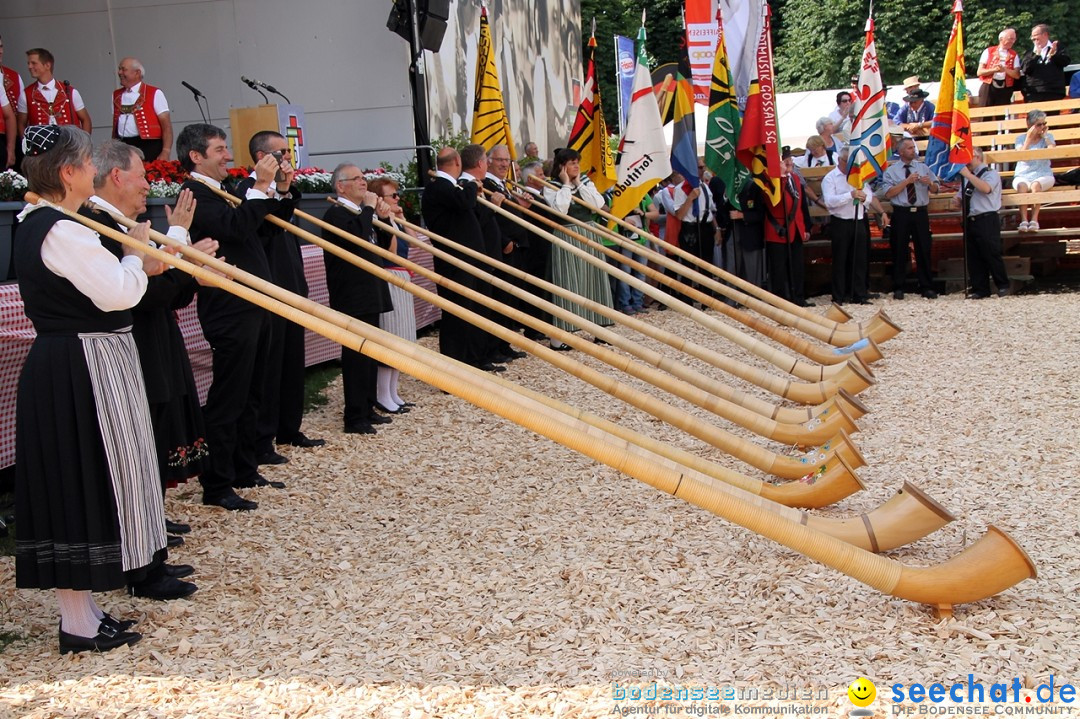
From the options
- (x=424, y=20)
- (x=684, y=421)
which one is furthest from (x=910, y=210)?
(x=684, y=421)

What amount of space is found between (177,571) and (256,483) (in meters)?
1.46

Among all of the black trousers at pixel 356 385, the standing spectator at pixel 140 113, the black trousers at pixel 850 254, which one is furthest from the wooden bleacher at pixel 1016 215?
the black trousers at pixel 356 385

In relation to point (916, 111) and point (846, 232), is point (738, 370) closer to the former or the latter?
point (846, 232)

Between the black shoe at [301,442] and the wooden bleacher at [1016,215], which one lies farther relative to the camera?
the wooden bleacher at [1016,215]

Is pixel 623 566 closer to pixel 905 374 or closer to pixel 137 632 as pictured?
pixel 137 632

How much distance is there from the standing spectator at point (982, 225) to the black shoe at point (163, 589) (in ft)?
34.7

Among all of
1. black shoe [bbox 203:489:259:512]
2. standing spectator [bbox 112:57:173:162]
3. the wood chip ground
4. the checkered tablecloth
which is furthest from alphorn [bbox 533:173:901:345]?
standing spectator [bbox 112:57:173:162]

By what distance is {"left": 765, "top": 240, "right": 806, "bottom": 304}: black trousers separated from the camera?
12836 mm

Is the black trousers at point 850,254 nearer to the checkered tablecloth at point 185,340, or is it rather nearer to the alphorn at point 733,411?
the checkered tablecloth at point 185,340

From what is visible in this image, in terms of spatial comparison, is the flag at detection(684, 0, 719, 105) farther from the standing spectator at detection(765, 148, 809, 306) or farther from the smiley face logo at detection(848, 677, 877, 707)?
the smiley face logo at detection(848, 677, 877, 707)

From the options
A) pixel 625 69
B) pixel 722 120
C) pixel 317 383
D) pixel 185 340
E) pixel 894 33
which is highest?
pixel 894 33

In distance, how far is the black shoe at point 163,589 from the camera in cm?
429

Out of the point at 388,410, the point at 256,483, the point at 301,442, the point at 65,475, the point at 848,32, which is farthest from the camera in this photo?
the point at 848,32

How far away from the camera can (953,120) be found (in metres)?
12.3
